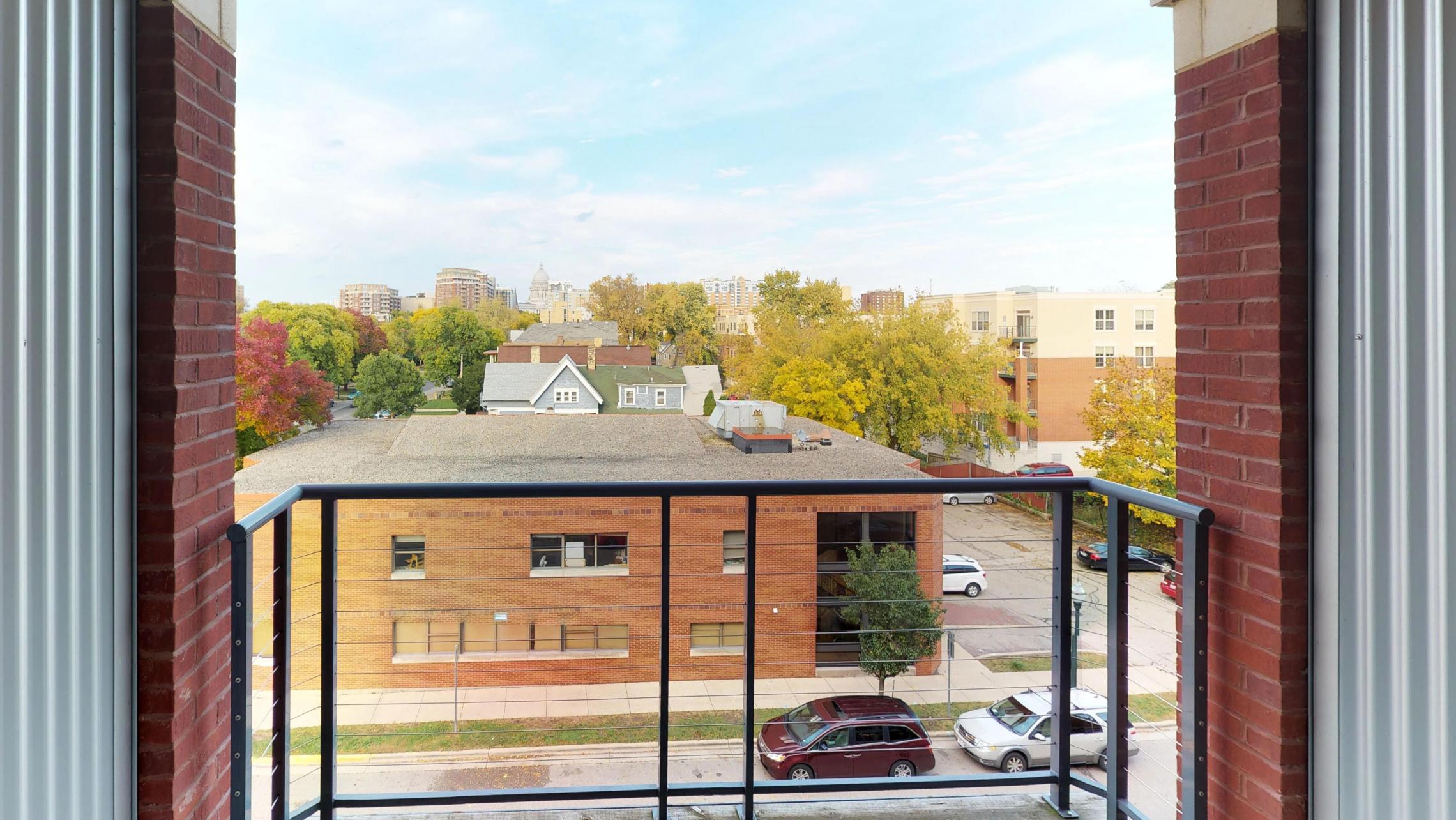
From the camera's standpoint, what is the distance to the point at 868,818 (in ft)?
6.63

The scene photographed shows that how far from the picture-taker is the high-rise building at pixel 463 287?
22797 millimetres

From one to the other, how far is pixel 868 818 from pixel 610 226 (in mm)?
27090

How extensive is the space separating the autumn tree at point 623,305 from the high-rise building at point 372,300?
5194 mm

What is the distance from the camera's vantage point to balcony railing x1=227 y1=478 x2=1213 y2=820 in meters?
1.67

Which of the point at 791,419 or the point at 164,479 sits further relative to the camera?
the point at 791,419

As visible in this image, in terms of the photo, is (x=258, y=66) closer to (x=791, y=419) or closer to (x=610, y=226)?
(x=610, y=226)

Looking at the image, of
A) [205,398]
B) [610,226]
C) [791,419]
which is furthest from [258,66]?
[205,398]

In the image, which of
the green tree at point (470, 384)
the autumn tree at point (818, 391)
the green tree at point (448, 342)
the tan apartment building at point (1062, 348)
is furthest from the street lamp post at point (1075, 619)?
the tan apartment building at point (1062, 348)

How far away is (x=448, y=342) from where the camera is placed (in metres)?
21.1
